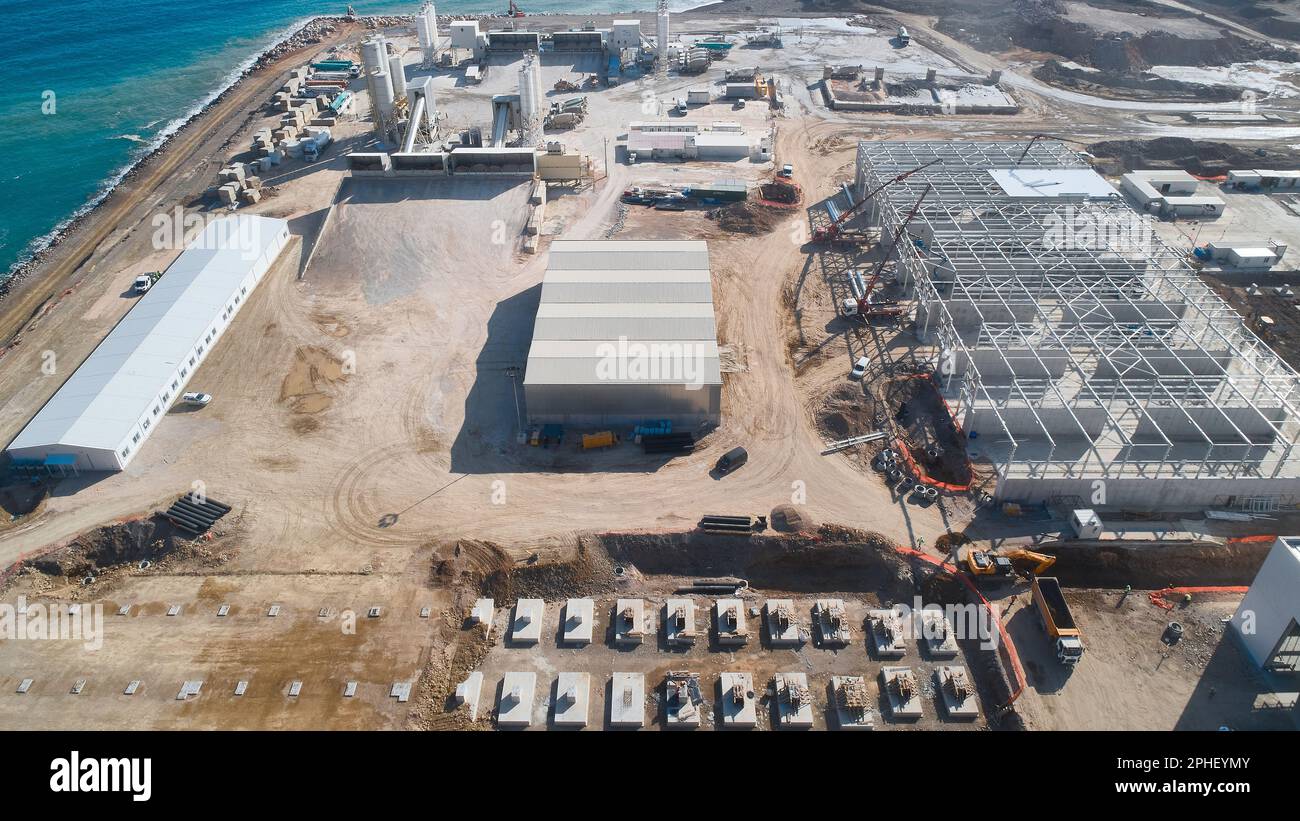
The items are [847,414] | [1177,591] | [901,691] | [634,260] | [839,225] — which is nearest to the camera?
[901,691]

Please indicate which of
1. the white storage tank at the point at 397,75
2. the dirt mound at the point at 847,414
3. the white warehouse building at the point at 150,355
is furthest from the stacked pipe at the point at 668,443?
the white storage tank at the point at 397,75

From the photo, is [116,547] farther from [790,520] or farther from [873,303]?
[873,303]

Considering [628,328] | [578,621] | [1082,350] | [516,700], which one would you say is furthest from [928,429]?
[516,700]

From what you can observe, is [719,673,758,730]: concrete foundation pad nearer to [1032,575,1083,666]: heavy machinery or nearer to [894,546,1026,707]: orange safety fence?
[894,546,1026,707]: orange safety fence

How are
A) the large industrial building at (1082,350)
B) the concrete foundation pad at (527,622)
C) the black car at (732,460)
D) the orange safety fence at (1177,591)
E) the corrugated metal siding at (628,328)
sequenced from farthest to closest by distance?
1. the corrugated metal siding at (628,328)
2. the black car at (732,460)
3. the large industrial building at (1082,350)
4. the orange safety fence at (1177,591)
5. the concrete foundation pad at (527,622)

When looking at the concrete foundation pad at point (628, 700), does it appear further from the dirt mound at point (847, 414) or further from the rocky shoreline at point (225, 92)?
the rocky shoreline at point (225, 92)

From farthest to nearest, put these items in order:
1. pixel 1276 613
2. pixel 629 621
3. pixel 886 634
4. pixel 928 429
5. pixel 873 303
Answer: pixel 873 303
pixel 928 429
pixel 629 621
pixel 886 634
pixel 1276 613
